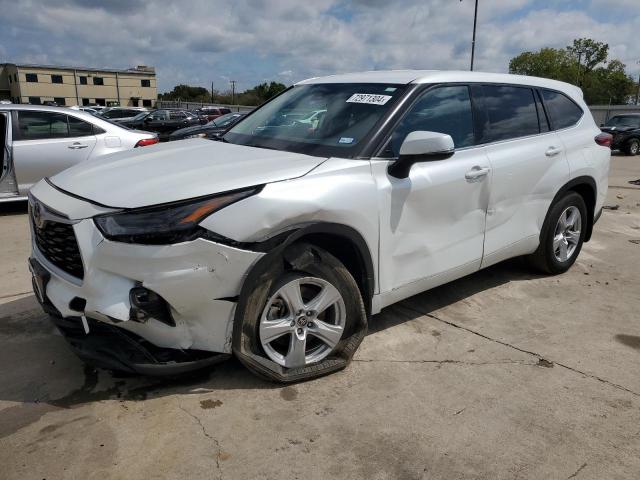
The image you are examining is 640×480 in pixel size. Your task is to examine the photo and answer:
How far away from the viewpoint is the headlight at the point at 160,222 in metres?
2.45

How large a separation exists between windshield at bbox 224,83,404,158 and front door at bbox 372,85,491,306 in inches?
7.7

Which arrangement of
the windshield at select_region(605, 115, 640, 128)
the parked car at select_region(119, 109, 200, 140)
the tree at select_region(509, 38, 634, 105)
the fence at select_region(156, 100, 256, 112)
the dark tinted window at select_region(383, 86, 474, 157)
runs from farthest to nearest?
1. the tree at select_region(509, 38, 634, 105)
2. the fence at select_region(156, 100, 256, 112)
3. the parked car at select_region(119, 109, 200, 140)
4. the windshield at select_region(605, 115, 640, 128)
5. the dark tinted window at select_region(383, 86, 474, 157)

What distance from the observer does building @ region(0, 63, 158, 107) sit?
79.8 metres

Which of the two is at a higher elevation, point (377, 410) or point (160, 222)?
point (160, 222)

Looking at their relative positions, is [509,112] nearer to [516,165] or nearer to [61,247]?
[516,165]

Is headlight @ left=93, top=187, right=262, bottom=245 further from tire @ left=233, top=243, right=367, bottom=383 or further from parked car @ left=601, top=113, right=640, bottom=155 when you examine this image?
parked car @ left=601, top=113, right=640, bottom=155

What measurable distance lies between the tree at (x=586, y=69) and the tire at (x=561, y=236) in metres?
78.1

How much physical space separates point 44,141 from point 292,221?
597 centimetres

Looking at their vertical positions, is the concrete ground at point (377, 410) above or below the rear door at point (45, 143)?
below

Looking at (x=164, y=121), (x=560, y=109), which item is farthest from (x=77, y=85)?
(x=560, y=109)

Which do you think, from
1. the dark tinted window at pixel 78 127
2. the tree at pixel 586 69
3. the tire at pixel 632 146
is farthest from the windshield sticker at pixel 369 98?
the tree at pixel 586 69

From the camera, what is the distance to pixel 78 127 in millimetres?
7594

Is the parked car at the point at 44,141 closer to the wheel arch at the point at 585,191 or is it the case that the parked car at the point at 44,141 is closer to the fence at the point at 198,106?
the wheel arch at the point at 585,191

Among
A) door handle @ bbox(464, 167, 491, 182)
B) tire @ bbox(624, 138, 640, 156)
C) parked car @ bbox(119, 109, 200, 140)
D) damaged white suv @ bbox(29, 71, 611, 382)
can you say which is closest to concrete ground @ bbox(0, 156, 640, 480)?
damaged white suv @ bbox(29, 71, 611, 382)
